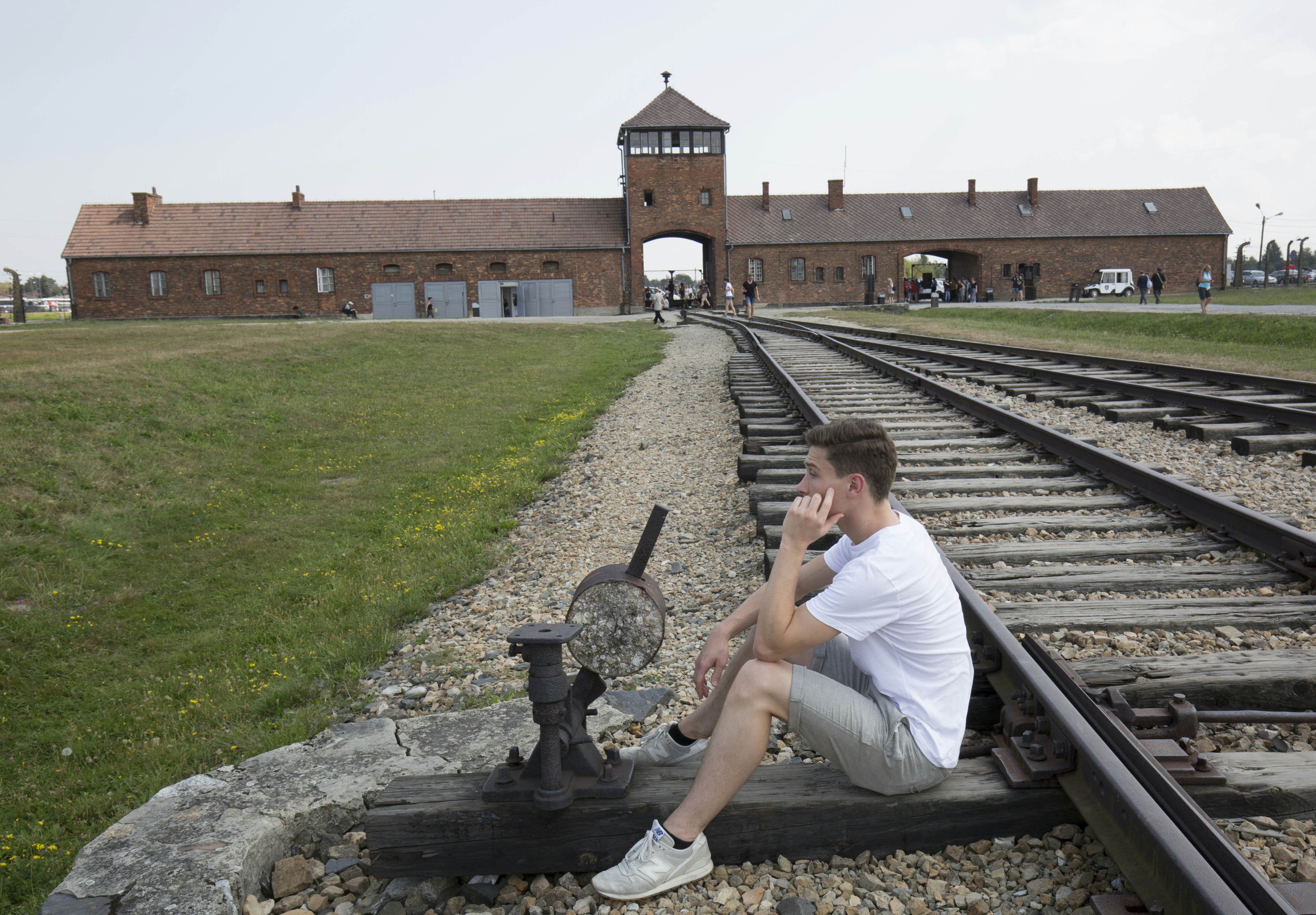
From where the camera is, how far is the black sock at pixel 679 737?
281 centimetres

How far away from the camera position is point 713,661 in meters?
2.87

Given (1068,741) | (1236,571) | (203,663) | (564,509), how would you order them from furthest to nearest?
(564,509)
(203,663)
(1236,571)
(1068,741)

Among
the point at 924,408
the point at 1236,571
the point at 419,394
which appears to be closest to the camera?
the point at 1236,571

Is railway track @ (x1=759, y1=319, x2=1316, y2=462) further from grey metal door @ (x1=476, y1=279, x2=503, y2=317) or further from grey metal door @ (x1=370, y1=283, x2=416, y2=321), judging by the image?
grey metal door @ (x1=370, y1=283, x2=416, y2=321)

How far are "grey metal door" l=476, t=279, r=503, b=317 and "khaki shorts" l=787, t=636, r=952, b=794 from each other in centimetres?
4817

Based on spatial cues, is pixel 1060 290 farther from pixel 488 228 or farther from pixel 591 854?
pixel 591 854

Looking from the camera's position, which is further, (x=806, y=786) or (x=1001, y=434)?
(x=1001, y=434)

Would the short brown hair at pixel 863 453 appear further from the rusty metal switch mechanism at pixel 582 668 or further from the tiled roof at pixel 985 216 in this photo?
the tiled roof at pixel 985 216

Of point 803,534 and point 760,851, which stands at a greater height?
point 803,534

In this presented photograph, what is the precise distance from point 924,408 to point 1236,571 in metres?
5.09

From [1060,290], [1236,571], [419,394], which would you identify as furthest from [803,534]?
[1060,290]

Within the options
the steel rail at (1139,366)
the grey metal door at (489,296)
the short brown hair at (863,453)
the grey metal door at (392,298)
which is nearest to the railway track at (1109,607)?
the short brown hair at (863,453)

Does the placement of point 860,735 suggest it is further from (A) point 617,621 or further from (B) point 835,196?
(B) point 835,196

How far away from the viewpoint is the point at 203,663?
469 centimetres
